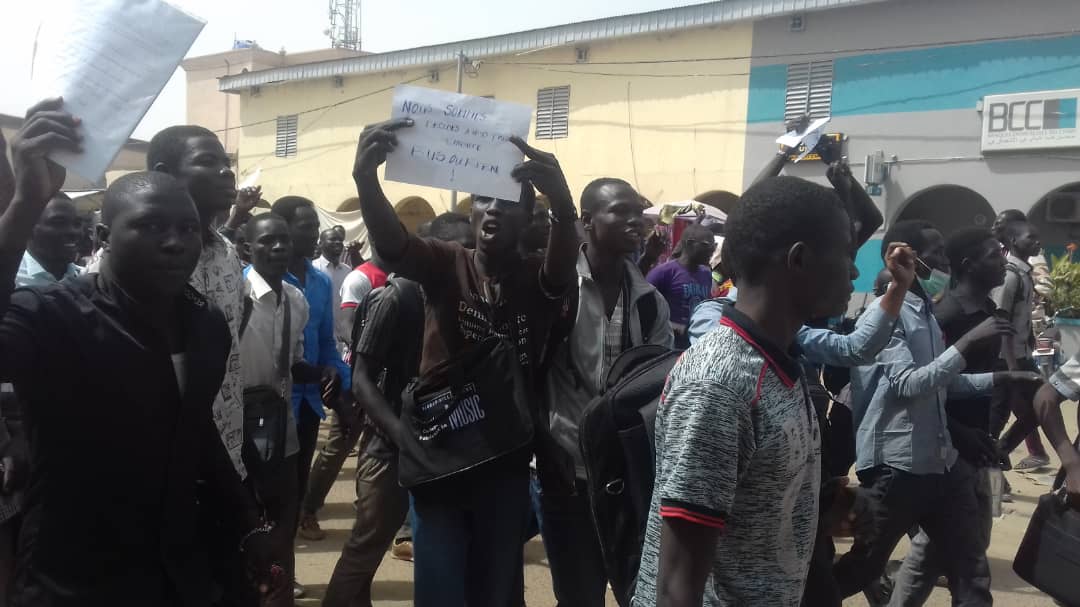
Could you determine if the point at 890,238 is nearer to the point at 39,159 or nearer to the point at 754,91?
the point at 39,159

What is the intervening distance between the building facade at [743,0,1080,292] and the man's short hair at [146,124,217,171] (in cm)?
1519

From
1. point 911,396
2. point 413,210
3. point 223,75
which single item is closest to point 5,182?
point 911,396

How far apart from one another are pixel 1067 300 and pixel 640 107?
9.23 m

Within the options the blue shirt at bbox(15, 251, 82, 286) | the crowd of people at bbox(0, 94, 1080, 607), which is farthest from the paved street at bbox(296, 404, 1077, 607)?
the blue shirt at bbox(15, 251, 82, 286)

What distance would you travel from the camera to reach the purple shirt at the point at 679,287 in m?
7.38

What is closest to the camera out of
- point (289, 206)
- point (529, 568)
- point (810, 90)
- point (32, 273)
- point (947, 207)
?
point (32, 273)

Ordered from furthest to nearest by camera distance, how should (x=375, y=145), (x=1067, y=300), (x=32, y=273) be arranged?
(x=1067, y=300)
(x=32, y=273)
(x=375, y=145)

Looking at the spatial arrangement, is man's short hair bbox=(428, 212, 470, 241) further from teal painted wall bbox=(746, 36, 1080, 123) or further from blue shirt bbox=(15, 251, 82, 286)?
teal painted wall bbox=(746, 36, 1080, 123)

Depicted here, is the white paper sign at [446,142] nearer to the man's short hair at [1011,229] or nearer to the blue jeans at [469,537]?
the blue jeans at [469,537]

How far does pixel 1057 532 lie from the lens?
3.82 meters

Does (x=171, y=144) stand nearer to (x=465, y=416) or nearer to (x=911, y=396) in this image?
(x=465, y=416)

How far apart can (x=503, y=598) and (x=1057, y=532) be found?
2.05 m

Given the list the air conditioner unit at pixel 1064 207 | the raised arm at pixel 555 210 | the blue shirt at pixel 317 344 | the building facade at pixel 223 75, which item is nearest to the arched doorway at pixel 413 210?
the building facade at pixel 223 75

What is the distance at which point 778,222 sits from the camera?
7.20ft
